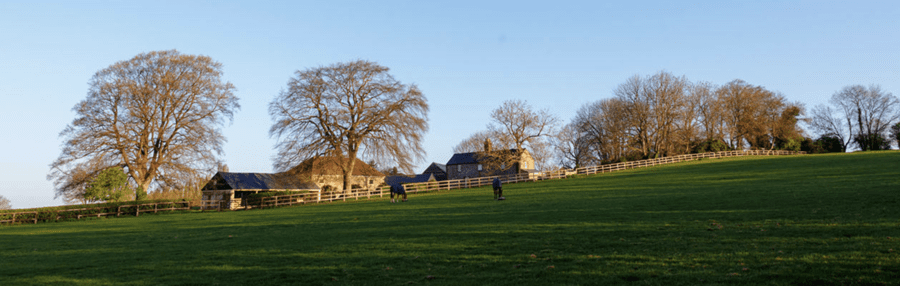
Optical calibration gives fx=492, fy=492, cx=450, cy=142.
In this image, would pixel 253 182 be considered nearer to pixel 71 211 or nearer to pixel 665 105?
pixel 71 211

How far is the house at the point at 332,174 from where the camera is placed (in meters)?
41.7

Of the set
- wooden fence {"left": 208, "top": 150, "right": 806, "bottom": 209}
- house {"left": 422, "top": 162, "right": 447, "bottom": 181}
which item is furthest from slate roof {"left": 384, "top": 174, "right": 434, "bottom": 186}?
wooden fence {"left": 208, "top": 150, "right": 806, "bottom": 209}

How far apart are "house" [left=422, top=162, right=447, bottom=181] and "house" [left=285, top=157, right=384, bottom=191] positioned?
26359 mm

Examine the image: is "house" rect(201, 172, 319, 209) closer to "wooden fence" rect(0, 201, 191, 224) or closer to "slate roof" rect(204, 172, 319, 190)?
"slate roof" rect(204, 172, 319, 190)

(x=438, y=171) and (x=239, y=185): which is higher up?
(x=438, y=171)

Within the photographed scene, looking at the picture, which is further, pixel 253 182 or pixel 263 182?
pixel 263 182

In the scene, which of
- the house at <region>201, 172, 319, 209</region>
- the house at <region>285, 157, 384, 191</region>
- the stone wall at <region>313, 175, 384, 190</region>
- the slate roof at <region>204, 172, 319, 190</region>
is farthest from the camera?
the stone wall at <region>313, 175, 384, 190</region>

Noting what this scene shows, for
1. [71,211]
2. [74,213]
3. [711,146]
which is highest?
[711,146]

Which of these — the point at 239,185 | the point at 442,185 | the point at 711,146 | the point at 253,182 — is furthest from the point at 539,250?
the point at 711,146

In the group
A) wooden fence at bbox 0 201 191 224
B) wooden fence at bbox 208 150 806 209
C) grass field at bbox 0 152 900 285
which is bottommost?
grass field at bbox 0 152 900 285

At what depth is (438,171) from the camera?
9812 cm

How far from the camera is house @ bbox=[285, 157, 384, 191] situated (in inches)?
1642

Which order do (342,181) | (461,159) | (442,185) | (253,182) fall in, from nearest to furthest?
(442,185) < (253,182) < (342,181) < (461,159)

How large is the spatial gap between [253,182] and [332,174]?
33.1ft
